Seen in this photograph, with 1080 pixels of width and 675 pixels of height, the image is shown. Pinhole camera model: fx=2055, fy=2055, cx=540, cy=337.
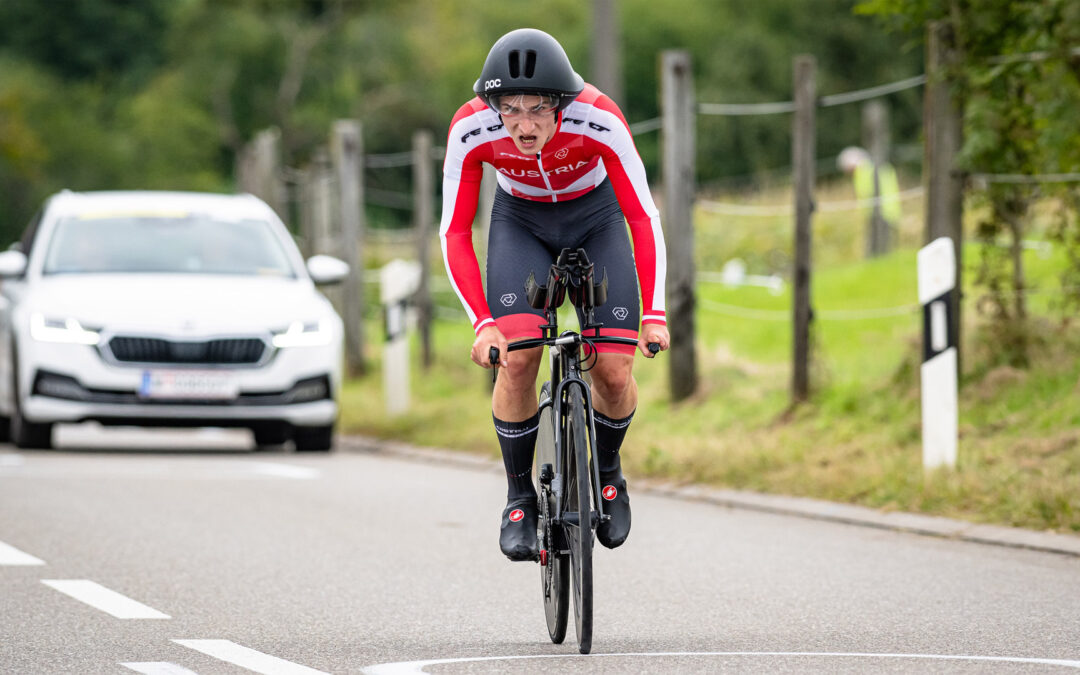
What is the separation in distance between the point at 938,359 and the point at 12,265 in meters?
6.95

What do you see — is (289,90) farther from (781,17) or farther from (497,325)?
(497,325)

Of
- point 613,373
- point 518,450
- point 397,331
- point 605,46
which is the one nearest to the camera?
point 613,373

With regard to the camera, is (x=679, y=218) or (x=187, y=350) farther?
(x=679, y=218)

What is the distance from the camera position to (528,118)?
6516mm

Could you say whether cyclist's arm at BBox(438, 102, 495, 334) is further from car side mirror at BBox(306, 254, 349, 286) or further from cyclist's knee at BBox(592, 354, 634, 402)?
car side mirror at BBox(306, 254, 349, 286)

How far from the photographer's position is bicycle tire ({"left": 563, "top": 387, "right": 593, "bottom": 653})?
618 cm

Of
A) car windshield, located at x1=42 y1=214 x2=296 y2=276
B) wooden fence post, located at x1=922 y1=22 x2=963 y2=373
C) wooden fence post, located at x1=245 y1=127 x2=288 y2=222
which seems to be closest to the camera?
wooden fence post, located at x1=922 y1=22 x2=963 y2=373

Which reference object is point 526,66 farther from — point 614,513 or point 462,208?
point 614,513

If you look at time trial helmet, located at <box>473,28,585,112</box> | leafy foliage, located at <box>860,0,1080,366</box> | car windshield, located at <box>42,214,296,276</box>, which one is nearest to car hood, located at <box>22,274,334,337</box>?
car windshield, located at <box>42,214,296,276</box>

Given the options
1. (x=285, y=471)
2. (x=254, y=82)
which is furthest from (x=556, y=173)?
(x=254, y=82)

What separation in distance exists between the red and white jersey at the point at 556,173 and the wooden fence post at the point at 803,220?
255 inches

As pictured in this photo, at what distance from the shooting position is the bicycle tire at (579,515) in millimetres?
6184

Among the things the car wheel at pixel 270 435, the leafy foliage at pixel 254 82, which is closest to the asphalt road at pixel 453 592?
the car wheel at pixel 270 435

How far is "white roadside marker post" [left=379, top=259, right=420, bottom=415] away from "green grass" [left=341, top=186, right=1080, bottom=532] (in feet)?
0.64
